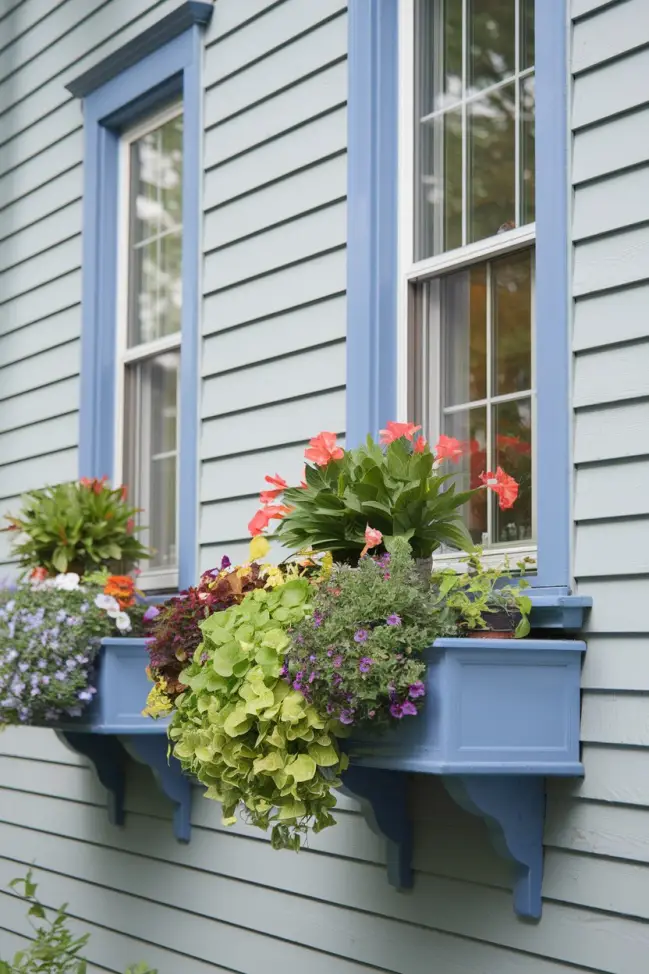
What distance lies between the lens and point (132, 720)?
4.56 meters

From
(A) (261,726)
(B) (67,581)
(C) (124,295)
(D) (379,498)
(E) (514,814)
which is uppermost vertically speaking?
(C) (124,295)

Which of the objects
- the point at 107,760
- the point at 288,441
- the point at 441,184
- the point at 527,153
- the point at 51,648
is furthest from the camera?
the point at 107,760

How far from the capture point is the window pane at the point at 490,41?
374cm

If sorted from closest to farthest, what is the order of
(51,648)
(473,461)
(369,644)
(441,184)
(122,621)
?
(369,644)
(473,461)
(441,184)
(51,648)
(122,621)

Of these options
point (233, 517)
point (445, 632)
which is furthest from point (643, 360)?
point (233, 517)

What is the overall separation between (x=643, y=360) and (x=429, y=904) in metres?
1.58

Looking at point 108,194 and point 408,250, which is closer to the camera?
point 408,250

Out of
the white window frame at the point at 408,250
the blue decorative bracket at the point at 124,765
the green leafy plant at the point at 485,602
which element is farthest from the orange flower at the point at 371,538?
the blue decorative bracket at the point at 124,765

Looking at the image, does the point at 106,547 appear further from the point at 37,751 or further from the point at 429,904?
the point at 429,904

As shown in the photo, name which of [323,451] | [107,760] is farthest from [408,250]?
[107,760]

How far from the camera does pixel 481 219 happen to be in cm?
380

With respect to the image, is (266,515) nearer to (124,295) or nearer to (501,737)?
(501,737)

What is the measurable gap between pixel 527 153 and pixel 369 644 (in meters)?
1.48

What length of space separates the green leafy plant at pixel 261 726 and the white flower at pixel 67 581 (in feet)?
4.80
